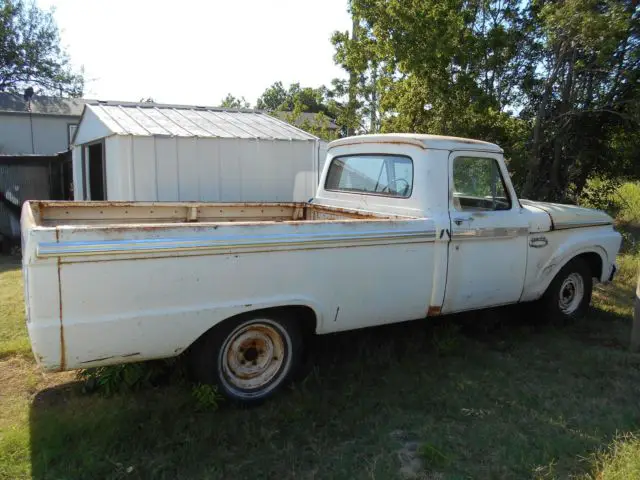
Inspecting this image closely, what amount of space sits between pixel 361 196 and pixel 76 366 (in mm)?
2910

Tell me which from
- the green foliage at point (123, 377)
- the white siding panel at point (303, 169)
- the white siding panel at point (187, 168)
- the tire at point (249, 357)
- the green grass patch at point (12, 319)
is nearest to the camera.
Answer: the tire at point (249, 357)

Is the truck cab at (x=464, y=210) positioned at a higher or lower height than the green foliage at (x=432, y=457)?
higher

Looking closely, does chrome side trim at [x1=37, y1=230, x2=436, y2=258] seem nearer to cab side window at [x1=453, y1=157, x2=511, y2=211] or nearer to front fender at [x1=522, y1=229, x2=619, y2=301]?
cab side window at [x1=453, y1=157, x2=511, y2=211]

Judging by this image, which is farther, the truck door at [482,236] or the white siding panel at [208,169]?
the white siding panel at [208,169]

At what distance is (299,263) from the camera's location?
346cm

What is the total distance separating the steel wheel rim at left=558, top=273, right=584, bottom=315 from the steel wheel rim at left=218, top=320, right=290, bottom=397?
10.9ft

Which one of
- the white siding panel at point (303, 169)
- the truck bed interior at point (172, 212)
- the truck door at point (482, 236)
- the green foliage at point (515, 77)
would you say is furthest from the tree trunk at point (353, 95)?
the truck door at point (482, 236)

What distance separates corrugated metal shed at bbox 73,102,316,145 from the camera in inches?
294

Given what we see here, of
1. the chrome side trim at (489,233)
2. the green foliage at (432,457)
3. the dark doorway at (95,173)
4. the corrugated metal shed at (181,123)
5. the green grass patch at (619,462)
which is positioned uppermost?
the corrugated metal shed at (181,123)

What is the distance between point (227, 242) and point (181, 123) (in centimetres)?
552

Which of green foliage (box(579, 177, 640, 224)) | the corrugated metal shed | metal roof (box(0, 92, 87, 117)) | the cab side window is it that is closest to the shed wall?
the corrugated metal shed

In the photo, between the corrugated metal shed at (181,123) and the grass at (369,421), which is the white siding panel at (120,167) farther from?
the grass at (369,421)

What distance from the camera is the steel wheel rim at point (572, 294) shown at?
5.47 meters

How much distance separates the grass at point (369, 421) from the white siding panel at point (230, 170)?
12.0ft
